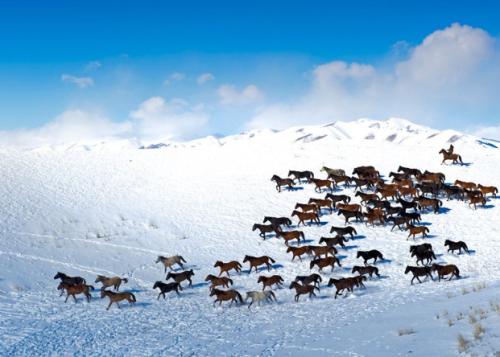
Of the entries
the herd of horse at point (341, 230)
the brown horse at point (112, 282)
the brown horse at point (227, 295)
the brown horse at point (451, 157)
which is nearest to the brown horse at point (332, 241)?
the herd of horse at point (341, 230)

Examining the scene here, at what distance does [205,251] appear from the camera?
25.8 metres

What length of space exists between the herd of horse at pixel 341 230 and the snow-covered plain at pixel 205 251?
0.50 meters

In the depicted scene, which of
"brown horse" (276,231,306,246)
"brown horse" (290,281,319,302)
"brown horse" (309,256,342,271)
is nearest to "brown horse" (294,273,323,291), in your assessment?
"brown horse" (290,281,319,302)

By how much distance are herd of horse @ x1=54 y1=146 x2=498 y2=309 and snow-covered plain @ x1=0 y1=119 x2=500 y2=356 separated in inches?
19.9

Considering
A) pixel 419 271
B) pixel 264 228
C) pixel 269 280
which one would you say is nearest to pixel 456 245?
pixel 419 271

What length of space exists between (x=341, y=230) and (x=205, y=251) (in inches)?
281

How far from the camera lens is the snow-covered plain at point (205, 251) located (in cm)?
1396

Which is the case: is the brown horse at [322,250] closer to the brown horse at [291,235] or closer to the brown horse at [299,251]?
the brown horse at [299,251]

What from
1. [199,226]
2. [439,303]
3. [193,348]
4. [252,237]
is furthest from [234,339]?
[199,226]

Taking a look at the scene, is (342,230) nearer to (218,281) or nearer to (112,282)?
(218,281)

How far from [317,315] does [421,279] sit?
6.79m

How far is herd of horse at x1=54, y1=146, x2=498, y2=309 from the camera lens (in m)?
19.5

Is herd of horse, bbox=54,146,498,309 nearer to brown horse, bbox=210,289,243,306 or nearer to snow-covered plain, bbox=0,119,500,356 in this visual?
brown horse, bbox=210,289,243,306

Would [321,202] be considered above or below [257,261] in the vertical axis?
above
